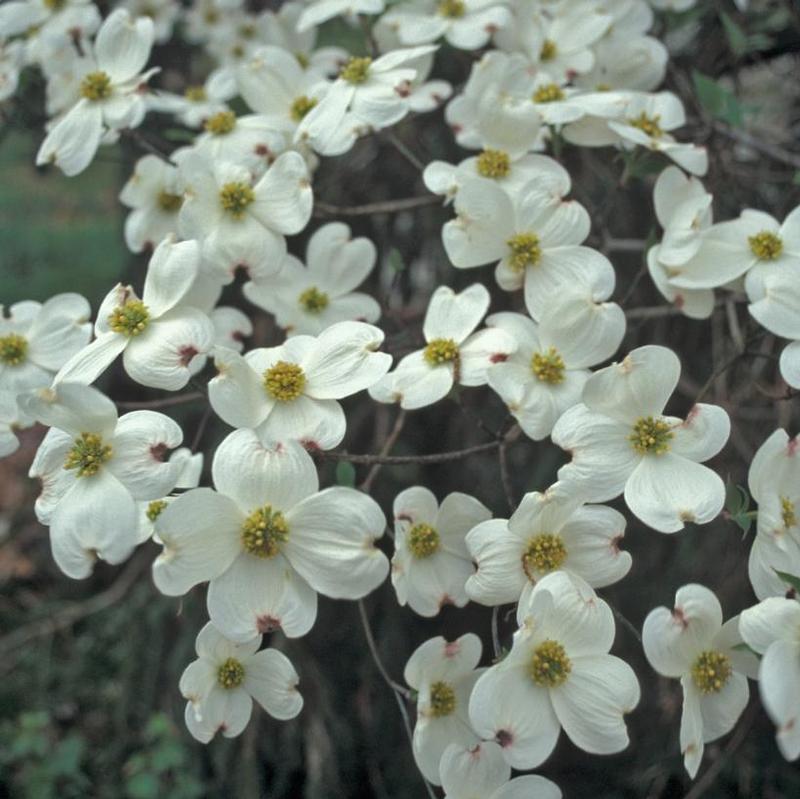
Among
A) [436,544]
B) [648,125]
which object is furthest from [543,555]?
[648,125]

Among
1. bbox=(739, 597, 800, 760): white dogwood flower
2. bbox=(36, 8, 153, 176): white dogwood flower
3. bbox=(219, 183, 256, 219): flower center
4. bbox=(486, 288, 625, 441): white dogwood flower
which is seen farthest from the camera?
bbox=(36, 8, 153, 176): white dogwood flower

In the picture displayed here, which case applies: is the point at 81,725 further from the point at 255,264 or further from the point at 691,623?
the point at 691,623

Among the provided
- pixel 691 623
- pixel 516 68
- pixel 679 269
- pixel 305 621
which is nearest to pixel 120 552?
pixel 305 621

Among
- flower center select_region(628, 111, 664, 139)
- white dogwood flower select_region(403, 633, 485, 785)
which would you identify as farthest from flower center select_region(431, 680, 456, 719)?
flower center select_region(628, 111, 664, 139)

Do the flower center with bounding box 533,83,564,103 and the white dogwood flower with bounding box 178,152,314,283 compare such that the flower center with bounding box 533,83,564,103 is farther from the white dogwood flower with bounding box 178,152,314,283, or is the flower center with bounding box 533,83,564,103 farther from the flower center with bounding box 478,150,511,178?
the white dogwood flower with bounding box 178,152,314,283

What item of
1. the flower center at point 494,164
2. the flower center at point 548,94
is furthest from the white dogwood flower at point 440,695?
the flower center at point 548,94

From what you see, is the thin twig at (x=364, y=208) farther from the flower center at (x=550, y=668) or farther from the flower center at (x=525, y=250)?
the flower center at (x=550, y=668)

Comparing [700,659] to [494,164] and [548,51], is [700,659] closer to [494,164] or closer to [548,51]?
[494,164]
